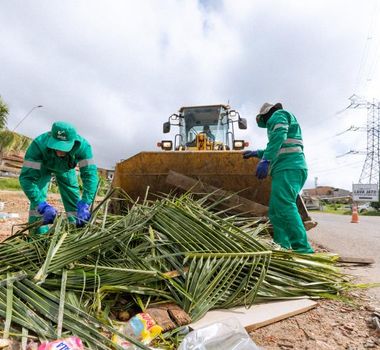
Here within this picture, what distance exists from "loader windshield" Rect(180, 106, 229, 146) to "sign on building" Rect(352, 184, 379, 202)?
3074 cm

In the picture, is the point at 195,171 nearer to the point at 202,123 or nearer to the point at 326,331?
the point at 326,331

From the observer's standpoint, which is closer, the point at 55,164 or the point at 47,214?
the point at 47,214

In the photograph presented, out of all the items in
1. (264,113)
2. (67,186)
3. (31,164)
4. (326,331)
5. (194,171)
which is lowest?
(326,331)

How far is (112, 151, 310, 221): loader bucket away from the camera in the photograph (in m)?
4.22

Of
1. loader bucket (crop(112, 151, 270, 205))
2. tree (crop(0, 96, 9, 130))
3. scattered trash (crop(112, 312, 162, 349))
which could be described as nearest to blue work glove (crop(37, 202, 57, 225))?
loader bucket (crop(112, 151, 270, 205))

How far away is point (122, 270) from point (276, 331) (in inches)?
36.6

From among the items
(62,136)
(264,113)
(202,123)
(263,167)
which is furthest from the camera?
(202,123)

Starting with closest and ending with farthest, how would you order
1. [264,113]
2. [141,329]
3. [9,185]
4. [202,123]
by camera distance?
[141,329] → [264,113] → [202,123] → [9,185]

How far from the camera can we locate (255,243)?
8.25 feet

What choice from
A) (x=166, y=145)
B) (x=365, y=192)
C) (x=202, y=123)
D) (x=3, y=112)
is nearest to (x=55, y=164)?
(x=166, y=145)

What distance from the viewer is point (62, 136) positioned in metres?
3.32

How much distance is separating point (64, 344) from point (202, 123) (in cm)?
658

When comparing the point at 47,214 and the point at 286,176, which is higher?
the point at 286,176

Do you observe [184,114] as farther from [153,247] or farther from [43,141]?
[153,247]
